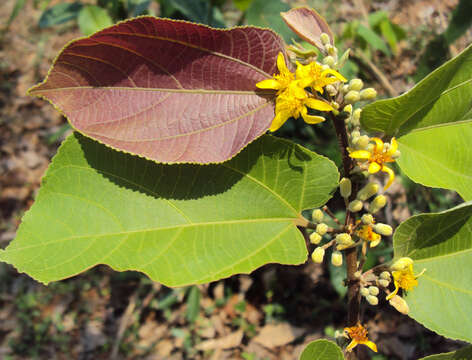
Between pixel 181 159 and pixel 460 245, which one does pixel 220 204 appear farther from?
pixel 460 245

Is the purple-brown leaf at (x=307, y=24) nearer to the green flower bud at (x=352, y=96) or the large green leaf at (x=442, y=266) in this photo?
the green flower bud at (x=352, y=96)

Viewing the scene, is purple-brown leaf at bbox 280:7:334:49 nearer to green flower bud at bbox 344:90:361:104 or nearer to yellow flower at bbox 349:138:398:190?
green flower bud at bbox 344:90:361:104

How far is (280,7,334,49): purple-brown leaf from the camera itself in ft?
3.46

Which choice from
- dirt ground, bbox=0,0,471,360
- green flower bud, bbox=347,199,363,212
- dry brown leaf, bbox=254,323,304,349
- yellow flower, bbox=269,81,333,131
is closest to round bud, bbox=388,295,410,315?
green flower bud, bbox=347,199,363,212

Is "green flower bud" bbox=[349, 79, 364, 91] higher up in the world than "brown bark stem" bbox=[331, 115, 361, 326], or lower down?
higher up

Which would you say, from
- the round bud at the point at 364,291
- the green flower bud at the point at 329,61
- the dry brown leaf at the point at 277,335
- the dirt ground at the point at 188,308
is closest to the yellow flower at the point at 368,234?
the round bud at the point at 364,291

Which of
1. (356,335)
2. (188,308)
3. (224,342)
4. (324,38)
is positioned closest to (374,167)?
(324,38)

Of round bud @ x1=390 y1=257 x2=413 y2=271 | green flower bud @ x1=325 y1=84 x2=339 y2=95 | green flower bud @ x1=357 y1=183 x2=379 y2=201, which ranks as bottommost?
round bud @ x1=390 y1=257 x2=413 y2=271

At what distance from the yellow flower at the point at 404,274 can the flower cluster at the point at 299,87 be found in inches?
17.1

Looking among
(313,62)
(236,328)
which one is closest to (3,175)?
(236,328)

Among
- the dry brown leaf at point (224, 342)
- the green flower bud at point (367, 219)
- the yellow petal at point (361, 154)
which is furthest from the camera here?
the dry brown leaf at point (224, 342)

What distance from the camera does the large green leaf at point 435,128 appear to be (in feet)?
3.40

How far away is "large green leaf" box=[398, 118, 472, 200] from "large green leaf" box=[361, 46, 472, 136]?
0.03 m

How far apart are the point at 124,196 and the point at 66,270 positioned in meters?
0.24
